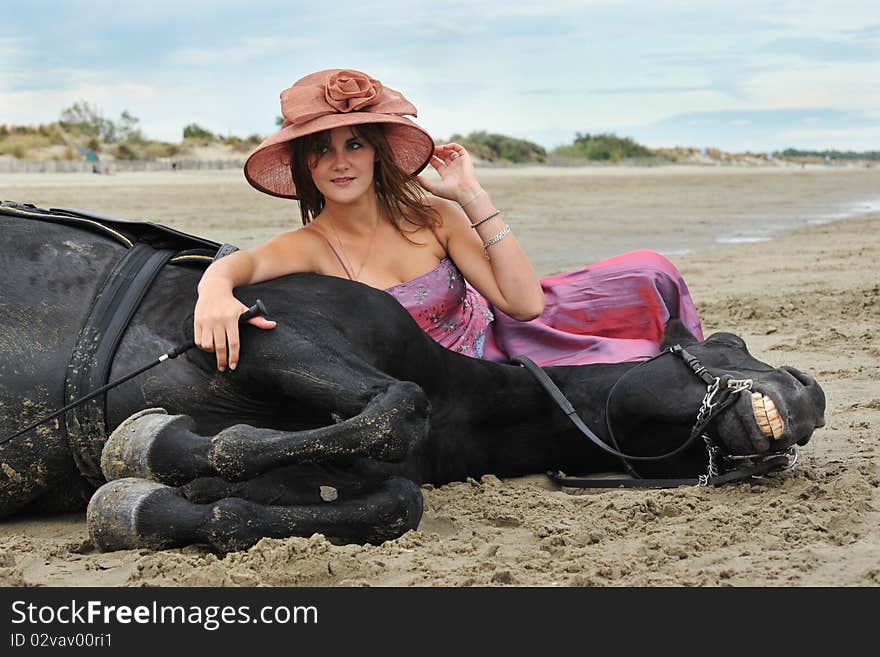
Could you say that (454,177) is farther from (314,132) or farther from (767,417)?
(767,417)

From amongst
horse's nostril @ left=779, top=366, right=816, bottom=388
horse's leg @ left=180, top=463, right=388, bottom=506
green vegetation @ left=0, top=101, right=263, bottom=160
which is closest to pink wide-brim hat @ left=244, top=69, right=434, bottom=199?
horse's leg @ left=180, top=463, right=388, bottom=506

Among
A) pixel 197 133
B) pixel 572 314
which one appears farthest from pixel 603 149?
pixel 572 314

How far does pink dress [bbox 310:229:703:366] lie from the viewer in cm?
343

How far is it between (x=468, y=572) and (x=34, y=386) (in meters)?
1.19

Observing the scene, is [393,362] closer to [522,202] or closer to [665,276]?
[665,276]

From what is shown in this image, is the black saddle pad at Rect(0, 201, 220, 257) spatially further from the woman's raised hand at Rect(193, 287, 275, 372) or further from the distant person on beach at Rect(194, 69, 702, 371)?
the woman's raised hand at Rect(193, 287, 275, 372)

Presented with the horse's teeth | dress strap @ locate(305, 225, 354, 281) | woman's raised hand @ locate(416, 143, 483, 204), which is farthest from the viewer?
woman's raised hand @ locate(416, 143, 483, 204)

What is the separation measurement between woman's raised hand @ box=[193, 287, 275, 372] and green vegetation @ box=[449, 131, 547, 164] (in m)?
33.0

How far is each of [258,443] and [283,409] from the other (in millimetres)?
351

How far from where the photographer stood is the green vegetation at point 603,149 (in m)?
45.0

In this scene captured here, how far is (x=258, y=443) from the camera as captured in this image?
2484mm

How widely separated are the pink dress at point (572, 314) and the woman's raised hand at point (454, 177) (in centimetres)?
21

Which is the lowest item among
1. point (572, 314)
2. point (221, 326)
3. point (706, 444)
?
point (706, 444)

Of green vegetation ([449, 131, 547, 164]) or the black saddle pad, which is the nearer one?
the black saddle pad
